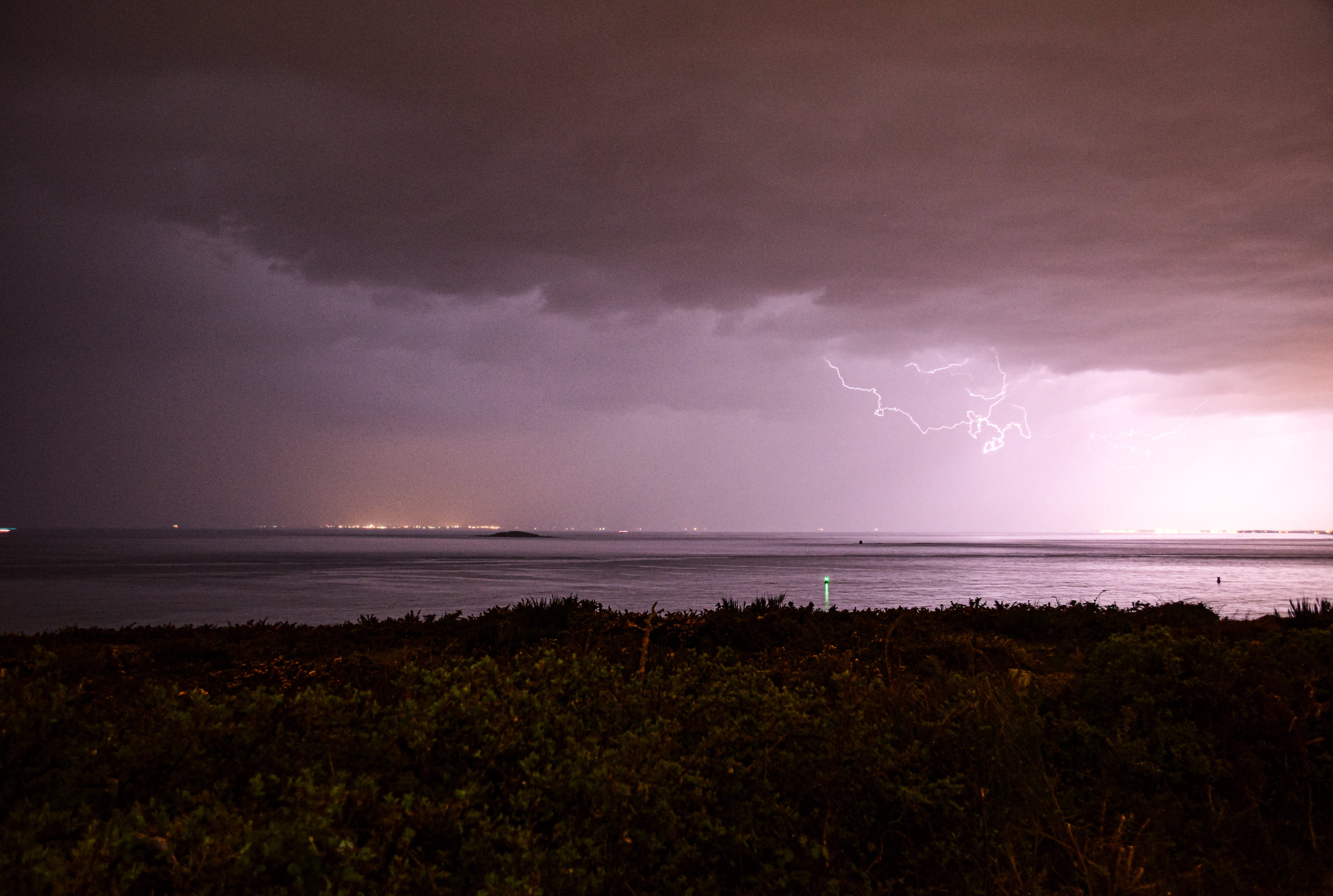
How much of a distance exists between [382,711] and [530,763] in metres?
1.01

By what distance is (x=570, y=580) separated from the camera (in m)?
46.4

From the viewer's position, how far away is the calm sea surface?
97.9 feet

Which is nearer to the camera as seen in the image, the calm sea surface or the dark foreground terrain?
the dark foreground terrain

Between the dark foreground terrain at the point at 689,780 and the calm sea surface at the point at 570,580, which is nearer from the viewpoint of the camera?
the dark foreground terrain at the point at 689,780

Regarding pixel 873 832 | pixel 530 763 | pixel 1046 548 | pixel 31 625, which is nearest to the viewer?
pixel 530 763

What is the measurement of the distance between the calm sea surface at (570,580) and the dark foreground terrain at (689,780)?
579 inches

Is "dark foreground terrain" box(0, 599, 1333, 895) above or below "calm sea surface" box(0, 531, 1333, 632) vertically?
above

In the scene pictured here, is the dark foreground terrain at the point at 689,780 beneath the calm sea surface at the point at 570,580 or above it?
above

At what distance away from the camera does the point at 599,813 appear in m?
3.57

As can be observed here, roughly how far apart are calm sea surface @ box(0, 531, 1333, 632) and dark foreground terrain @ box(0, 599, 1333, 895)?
14.7 metres

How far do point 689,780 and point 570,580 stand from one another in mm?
43320

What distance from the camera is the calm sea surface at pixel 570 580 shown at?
2983 centimetres

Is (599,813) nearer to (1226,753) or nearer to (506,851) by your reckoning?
(506,851)

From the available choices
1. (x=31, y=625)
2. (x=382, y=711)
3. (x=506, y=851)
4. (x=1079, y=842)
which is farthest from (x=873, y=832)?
(x=31, y=625)
